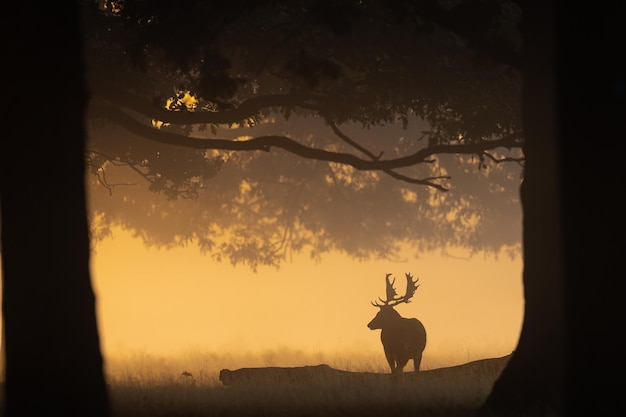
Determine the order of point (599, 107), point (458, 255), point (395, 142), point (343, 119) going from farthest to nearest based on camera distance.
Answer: point (458, 255)
point (395, 142)
point (343, 119)
point (599, 107)

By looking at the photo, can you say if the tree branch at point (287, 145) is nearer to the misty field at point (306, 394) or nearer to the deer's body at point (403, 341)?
the misty field at point (306, 394)

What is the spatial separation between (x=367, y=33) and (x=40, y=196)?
745 cm

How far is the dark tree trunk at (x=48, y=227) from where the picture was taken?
41.8 ft

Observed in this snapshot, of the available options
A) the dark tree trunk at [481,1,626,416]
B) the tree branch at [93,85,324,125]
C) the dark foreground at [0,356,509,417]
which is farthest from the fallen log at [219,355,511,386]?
the dark tree trunk at [481,1,626,416]

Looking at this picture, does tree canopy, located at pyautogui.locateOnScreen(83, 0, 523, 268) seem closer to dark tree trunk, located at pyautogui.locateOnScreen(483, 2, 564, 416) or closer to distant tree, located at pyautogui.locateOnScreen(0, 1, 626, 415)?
dark tree trunk, located at pyautogui.locateOnScreen(483, 2, 564, 416)

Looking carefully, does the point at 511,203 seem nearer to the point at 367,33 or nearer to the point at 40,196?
the point at 367,33

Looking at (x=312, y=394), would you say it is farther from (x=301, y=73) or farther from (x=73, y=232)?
(x=73, y=232)

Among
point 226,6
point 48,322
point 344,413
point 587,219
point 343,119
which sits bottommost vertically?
point 344,413

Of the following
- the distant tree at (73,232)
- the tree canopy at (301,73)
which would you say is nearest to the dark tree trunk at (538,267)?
the distant tree at (73,232)

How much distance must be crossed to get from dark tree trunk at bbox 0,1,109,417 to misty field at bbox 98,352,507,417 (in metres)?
3.15

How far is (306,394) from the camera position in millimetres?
17422

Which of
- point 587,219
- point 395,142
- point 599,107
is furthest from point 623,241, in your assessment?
point 395,142

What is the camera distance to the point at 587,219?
40.4 ft

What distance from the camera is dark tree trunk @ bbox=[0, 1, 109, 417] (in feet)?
41.8
